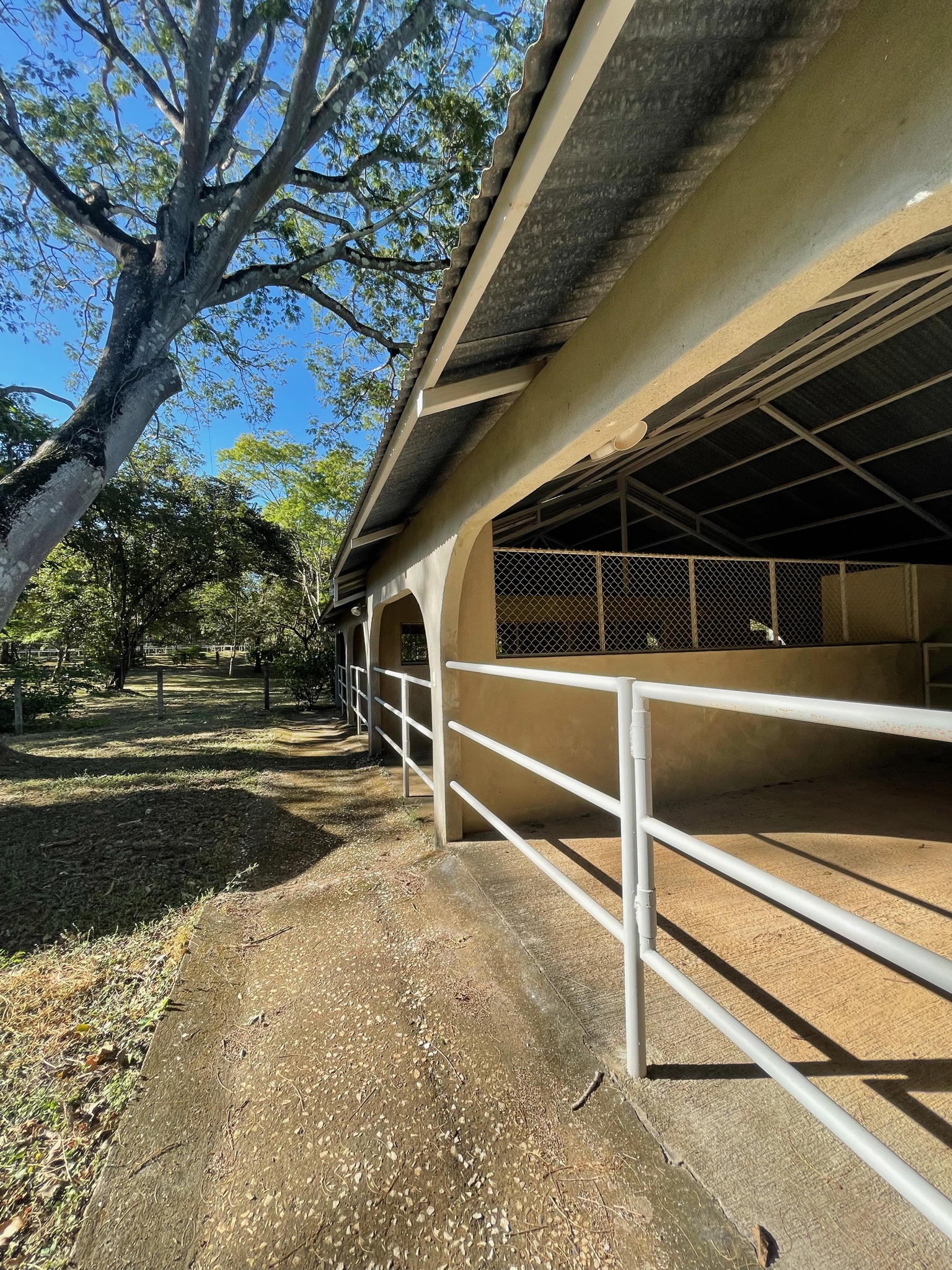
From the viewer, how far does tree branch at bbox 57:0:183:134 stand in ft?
20.0

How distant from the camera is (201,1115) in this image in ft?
4.93

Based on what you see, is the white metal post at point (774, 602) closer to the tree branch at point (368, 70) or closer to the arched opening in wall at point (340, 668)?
the tree branch at point (368, 70)

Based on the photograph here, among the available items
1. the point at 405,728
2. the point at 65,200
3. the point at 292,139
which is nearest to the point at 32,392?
the point at 65,200

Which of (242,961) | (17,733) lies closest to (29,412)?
(17,733)

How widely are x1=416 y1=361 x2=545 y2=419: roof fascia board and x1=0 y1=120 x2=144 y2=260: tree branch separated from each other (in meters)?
6.32

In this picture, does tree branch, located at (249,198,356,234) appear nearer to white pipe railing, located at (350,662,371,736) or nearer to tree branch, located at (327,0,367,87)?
tree branch, located at (327,0,367,87)

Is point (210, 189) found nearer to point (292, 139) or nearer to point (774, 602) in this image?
point (292, 139)

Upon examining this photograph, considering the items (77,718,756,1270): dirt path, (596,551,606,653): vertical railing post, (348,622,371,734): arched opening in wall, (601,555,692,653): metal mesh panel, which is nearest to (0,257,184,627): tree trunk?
(348,622,371,734): arched opening in wall

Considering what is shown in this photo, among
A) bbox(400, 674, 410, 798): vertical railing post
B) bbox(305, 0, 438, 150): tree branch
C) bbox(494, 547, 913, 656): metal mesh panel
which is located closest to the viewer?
bbox(400, 674, 410, 798): vertical railing post

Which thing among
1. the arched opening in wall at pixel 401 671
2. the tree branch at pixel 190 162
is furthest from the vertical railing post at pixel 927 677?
the tree branch at pixel 190 162

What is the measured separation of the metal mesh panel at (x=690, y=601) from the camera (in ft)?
15.2

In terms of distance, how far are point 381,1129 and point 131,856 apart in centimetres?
300

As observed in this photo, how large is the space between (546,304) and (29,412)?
12.8 m

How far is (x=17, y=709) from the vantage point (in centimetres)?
905
